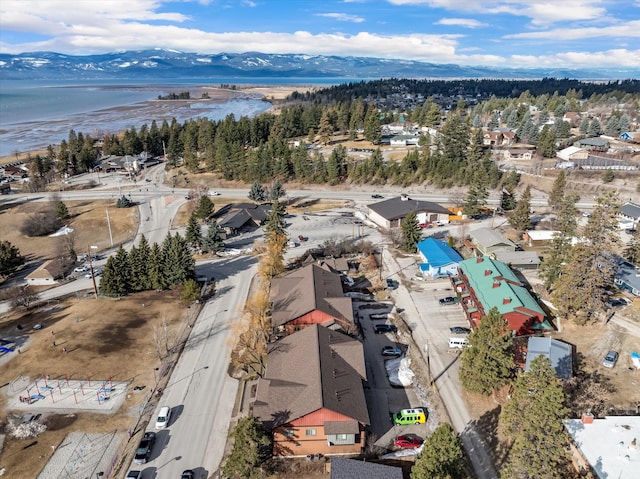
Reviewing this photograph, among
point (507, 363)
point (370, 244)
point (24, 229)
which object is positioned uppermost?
point (507, 363)

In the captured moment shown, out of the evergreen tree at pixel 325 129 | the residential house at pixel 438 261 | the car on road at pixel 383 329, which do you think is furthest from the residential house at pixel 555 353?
the evergreen tree at pixel 325 129

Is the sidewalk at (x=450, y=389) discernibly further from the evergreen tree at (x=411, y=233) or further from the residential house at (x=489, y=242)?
the residential house at (x=489, y=242)

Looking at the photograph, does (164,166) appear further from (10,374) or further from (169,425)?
(169,425)

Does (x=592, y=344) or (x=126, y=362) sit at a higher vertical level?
(x=592, y=344)

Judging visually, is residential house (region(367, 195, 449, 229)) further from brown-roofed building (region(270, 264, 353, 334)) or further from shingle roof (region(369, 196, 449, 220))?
brown-roofed building (region(270, 264, 353, 334))

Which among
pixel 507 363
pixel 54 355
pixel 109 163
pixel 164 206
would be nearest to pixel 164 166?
pixel 109 163

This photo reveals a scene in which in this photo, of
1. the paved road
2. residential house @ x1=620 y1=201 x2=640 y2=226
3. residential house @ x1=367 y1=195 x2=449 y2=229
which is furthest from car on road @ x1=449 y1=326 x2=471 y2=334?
residential house @ x1=620 y1=201 x2=640 y2=226
